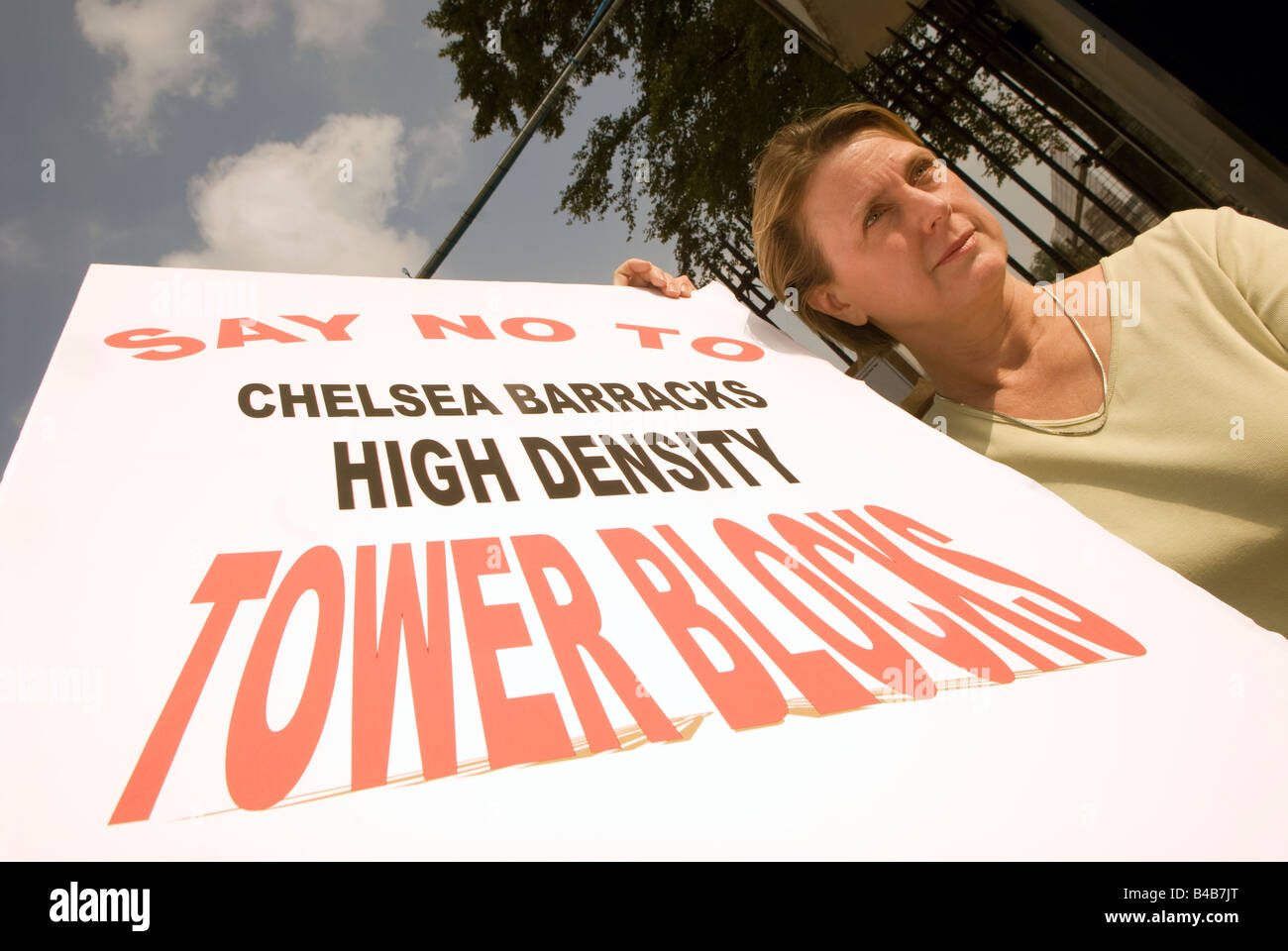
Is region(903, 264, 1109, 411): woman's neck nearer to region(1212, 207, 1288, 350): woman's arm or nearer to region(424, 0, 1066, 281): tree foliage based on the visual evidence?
region(1212, 207, 1288, 350): woman's arm

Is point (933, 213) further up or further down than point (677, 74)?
further down

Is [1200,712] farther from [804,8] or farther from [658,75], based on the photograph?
[658,75]

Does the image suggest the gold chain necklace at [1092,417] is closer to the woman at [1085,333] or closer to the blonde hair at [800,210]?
the woman at [1085,333]

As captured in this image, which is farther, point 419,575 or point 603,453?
point 603,453

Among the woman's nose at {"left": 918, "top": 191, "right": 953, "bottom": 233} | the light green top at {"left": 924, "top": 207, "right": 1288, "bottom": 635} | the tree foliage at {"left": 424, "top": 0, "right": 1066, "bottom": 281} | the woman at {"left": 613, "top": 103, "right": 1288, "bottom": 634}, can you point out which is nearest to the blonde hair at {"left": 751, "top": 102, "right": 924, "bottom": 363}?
the woman at {"left": 613, "top": 103, "right": 1288, "bottom": 634}

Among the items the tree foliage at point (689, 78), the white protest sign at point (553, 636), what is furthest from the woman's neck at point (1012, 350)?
the tree foliage at point (689, 78)

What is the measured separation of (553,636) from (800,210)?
1392 mm

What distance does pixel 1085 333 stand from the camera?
1.48 meters

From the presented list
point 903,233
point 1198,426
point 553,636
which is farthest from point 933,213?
point 553,636

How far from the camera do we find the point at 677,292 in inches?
66.2

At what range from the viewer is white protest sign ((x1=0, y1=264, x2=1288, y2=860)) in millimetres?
495

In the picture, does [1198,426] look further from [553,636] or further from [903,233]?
[553,636]
